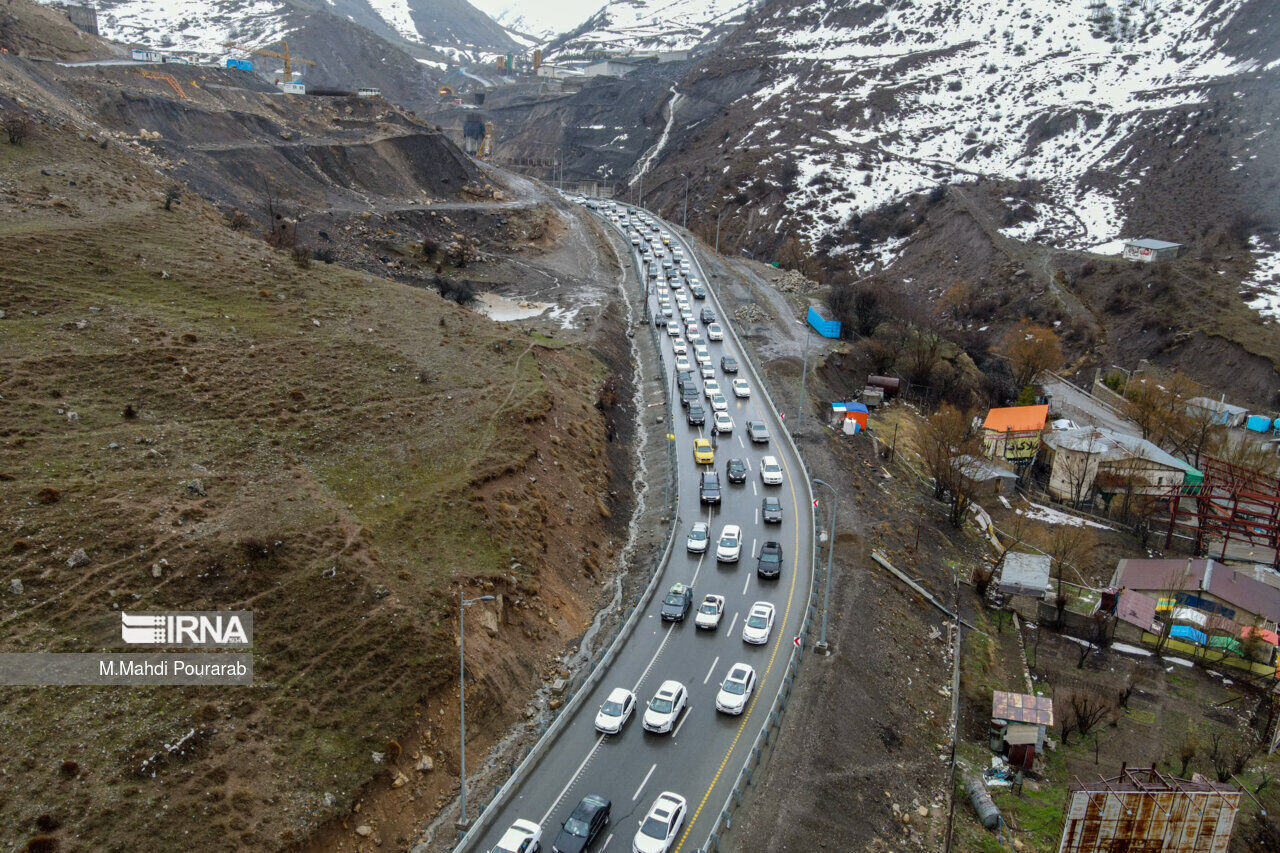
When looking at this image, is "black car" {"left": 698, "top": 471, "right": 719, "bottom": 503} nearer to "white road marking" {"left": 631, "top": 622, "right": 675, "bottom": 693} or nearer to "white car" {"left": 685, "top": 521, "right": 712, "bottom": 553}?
"white car" {"left": 685, "top": 521, "right": 712, "bottom": 553}

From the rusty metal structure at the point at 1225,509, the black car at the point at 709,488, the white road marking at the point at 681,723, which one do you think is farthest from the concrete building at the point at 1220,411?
the white road marking at the point at 681,723

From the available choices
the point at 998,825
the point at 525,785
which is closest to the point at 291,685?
the point at 525,785

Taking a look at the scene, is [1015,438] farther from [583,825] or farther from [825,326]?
[583,825]

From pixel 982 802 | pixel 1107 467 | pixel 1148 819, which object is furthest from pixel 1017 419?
pixel 1148 819

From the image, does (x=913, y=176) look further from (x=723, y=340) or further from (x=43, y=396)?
(x=43, y=396)

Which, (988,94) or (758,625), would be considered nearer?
(758,625)

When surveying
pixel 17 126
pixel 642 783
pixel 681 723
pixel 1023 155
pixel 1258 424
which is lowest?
pixel 642 783
